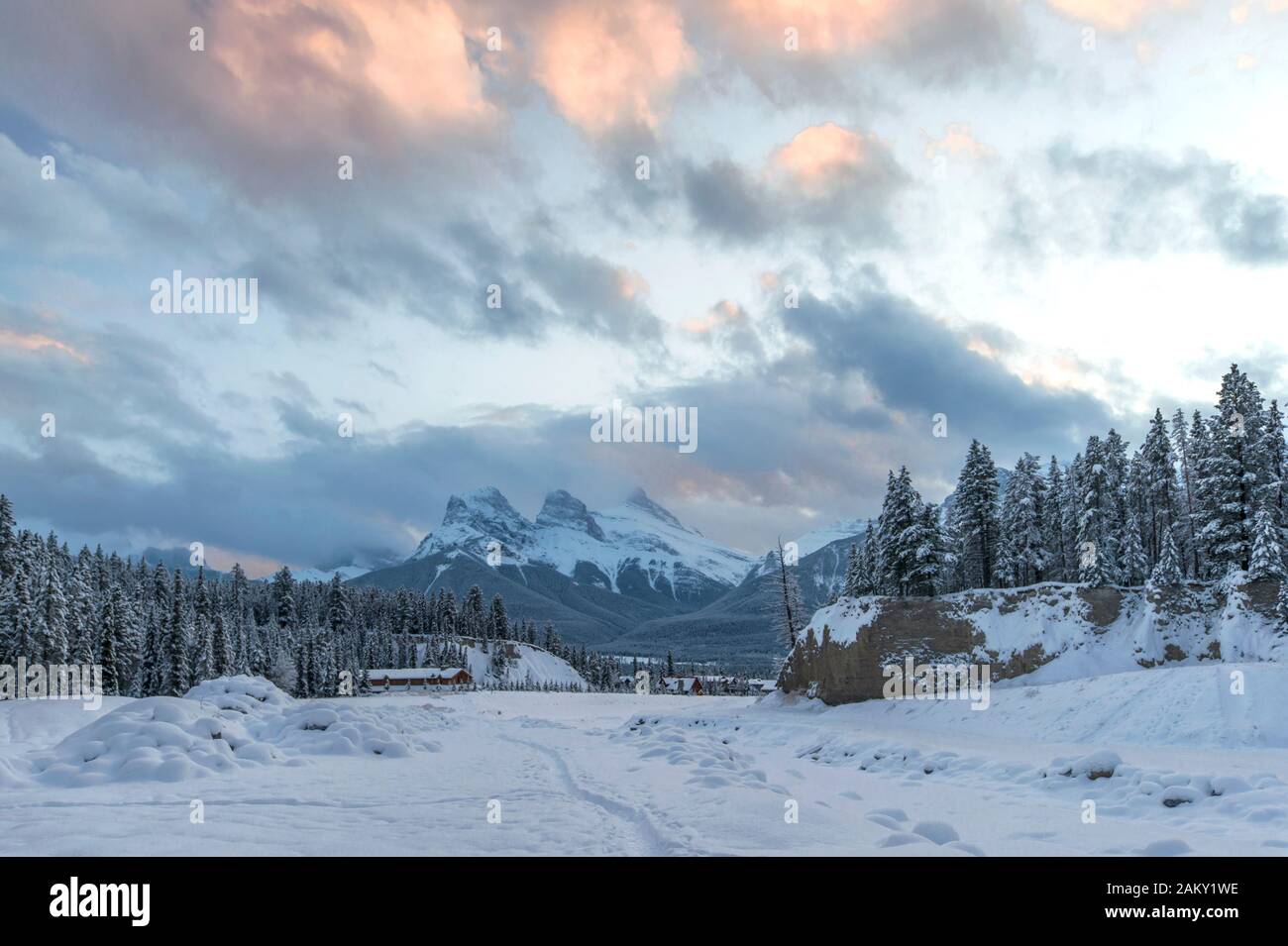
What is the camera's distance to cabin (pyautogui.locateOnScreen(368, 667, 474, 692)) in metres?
116

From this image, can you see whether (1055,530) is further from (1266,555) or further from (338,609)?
(338,609)

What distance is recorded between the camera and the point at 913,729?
29.8m

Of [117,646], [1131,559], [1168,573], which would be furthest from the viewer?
[117,646]

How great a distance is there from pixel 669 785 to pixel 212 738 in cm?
984

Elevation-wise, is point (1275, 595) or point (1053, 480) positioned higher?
point (1053, 480)

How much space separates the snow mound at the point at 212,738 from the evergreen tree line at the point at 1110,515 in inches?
1578

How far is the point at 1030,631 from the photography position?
128ft

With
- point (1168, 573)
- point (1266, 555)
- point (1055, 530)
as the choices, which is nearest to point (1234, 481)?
point (1168, 573)

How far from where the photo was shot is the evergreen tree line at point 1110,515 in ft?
145

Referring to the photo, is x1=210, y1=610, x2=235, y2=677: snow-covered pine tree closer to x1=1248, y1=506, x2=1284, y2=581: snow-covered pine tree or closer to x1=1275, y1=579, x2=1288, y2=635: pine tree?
x1=1275, y1=579, x2=1288, y2=635: pine tree
